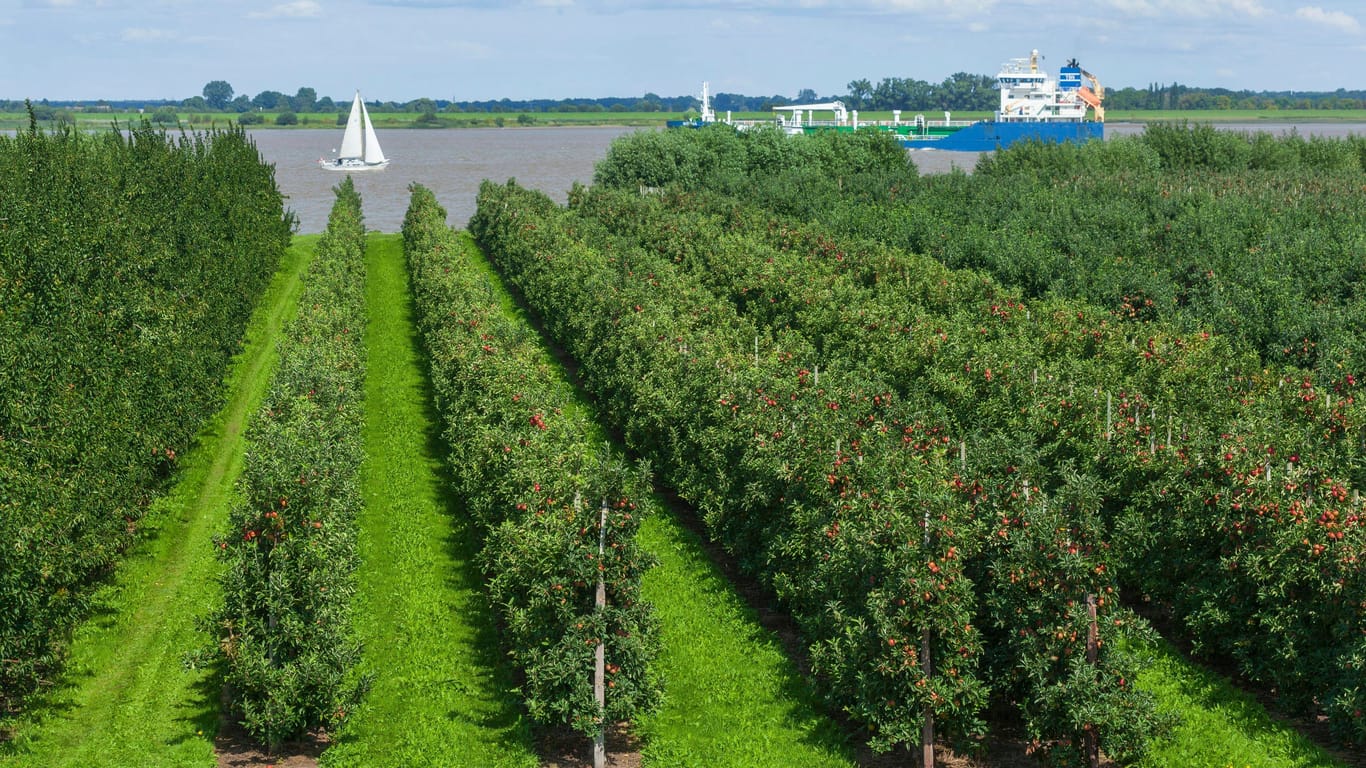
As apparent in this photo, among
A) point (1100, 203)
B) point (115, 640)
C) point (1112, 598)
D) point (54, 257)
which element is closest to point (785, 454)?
point (1112, 598)

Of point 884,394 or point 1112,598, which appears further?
point 884,394

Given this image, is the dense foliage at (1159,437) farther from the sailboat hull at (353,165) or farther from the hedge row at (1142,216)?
the sailboat hull at (353,165)

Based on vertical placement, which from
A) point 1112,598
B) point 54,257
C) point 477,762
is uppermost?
point 54,257

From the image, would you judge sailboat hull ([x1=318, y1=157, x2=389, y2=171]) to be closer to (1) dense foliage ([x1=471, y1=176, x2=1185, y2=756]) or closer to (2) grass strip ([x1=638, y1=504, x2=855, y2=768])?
(1) dense foliage ([x1=471, y1=176, x2=1185, y2=756])

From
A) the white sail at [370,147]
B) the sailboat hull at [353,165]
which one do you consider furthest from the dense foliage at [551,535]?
the white sail at [370,147]

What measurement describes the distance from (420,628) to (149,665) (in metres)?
5.36

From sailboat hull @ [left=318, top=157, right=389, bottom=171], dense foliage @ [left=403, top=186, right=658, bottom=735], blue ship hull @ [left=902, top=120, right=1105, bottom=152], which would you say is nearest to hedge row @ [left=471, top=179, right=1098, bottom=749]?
dense foliage @ [left=403, top=186, right=658, bottom=735]

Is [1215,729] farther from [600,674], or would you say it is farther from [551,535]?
[551,535]

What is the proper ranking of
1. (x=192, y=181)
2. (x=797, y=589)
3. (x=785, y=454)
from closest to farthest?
(x=797, y=589)
(x=785, y=454)
(x=192, y=181)

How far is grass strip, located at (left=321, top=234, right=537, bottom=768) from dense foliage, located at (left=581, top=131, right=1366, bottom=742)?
10.1 m

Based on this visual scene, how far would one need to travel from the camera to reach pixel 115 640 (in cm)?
2711

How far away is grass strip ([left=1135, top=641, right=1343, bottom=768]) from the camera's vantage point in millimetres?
21281

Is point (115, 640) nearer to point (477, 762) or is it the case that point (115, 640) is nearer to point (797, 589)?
point (477, 762)

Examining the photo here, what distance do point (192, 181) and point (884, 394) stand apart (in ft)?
127
